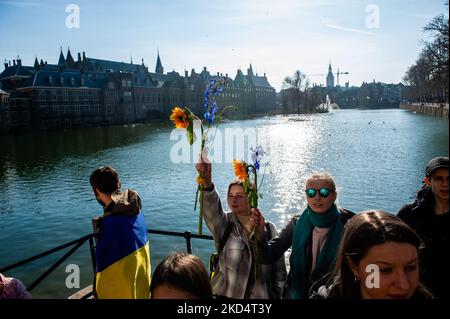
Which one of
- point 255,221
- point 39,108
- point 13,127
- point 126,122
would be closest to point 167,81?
point 126,122

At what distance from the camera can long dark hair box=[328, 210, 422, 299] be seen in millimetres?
1630

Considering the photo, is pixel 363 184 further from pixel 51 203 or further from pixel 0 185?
pixel 0 185

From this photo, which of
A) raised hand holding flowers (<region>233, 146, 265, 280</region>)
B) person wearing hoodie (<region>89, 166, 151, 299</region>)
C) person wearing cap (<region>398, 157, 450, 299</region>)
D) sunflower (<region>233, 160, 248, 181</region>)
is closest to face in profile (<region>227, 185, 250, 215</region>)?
raised hand holding flowers (<region>233, 146, 265, 280</region>)

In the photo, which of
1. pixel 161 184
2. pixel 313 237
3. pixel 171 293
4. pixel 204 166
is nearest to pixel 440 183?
Answer: pixel 313 237

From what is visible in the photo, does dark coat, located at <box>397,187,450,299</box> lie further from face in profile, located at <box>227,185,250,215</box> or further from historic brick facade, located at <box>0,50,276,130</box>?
historic brick facade, located at <box>0,50,276,130</box>

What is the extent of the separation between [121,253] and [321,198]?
1566mm

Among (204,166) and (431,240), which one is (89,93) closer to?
(204,166)

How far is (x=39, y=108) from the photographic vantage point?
5428cm

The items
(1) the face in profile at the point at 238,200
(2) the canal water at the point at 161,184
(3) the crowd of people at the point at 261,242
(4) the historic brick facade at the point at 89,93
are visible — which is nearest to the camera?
(3) the crowd of people at the point at 261,242

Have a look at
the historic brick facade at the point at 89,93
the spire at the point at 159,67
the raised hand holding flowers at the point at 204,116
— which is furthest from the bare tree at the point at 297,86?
the raised hand holding flowers at the point at 204,116

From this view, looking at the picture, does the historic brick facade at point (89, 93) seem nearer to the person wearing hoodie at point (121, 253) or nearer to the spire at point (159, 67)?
the spire at point (159, 67)

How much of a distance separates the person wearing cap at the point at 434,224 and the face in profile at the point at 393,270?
872mm

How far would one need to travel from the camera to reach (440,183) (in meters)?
2.64

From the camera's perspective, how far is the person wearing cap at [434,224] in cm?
233
